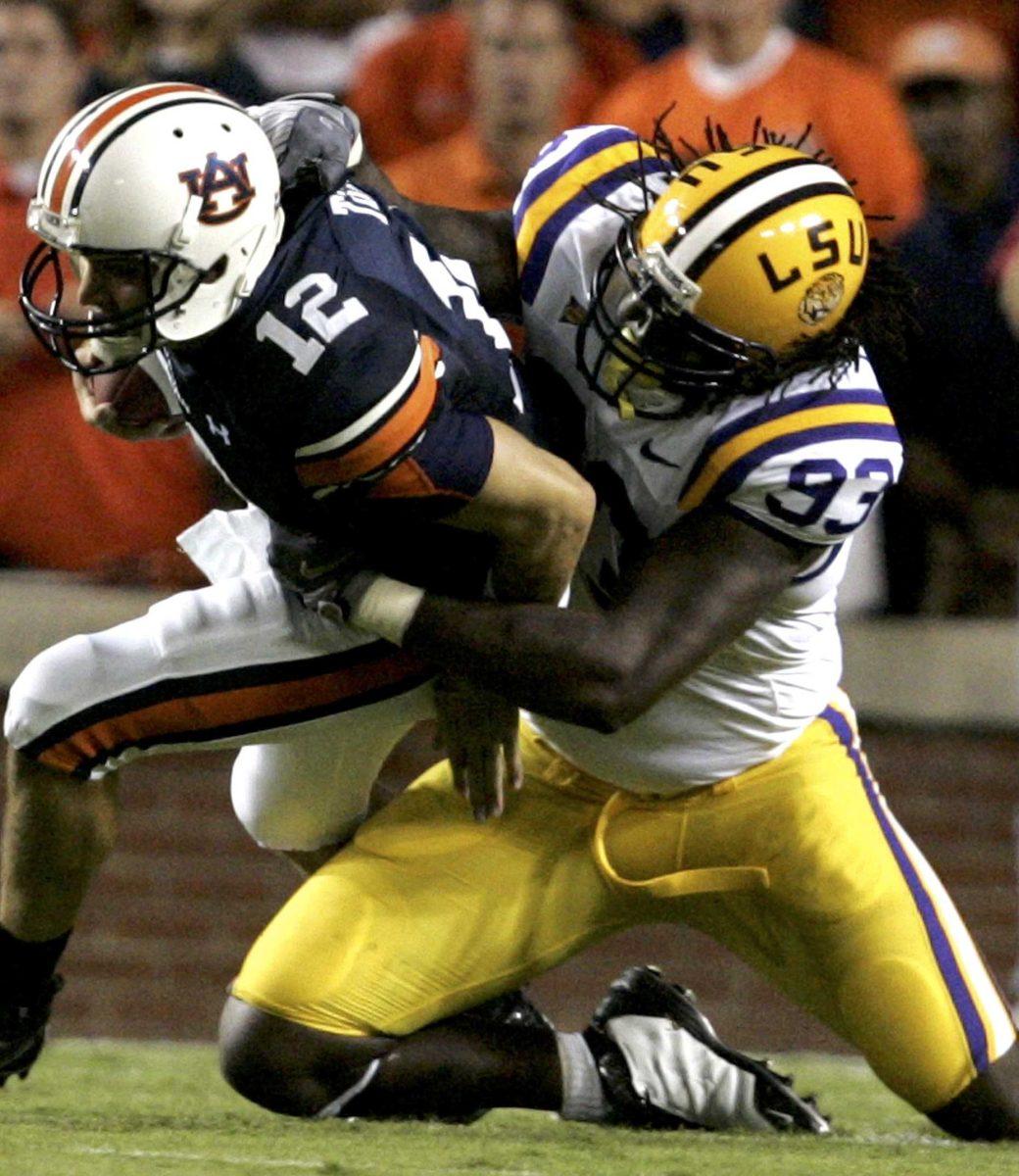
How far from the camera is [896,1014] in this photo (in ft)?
10.4

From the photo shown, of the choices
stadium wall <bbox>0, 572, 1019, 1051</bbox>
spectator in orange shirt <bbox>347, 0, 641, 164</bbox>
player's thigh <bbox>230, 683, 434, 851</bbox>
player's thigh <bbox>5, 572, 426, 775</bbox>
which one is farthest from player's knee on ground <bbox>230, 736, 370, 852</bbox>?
spectator in orange shirt <bbox>347, 0, 641, 164</bbox>

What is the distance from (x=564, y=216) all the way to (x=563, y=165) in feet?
0.33

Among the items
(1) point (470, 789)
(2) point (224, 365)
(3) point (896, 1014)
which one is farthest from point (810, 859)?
(2) point (224, 365)

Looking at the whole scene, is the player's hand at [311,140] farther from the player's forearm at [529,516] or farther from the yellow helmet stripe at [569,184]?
the player's forearm at [529,516]

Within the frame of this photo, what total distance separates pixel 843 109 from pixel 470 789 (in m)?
2.69

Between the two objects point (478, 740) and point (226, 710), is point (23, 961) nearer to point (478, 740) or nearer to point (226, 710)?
point (226, 710)

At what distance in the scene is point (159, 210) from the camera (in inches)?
106

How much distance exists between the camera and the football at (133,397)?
3.20m

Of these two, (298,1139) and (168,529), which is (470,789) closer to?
(298,1139)

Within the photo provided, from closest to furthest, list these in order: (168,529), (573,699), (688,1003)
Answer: (573,699)
(688,1003)
(168,529)

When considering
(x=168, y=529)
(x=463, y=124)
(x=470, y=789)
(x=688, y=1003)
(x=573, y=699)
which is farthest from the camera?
(x=463, y=124)

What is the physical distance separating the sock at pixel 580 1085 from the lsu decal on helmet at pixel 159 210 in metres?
1.19

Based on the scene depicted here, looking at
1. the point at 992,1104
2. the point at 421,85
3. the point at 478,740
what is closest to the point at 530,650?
the point at 478,740

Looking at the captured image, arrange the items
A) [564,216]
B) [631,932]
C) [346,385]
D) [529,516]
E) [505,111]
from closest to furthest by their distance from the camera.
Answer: [346,385]
[529,516]
[564,216]
[631,932]
[505,111]
